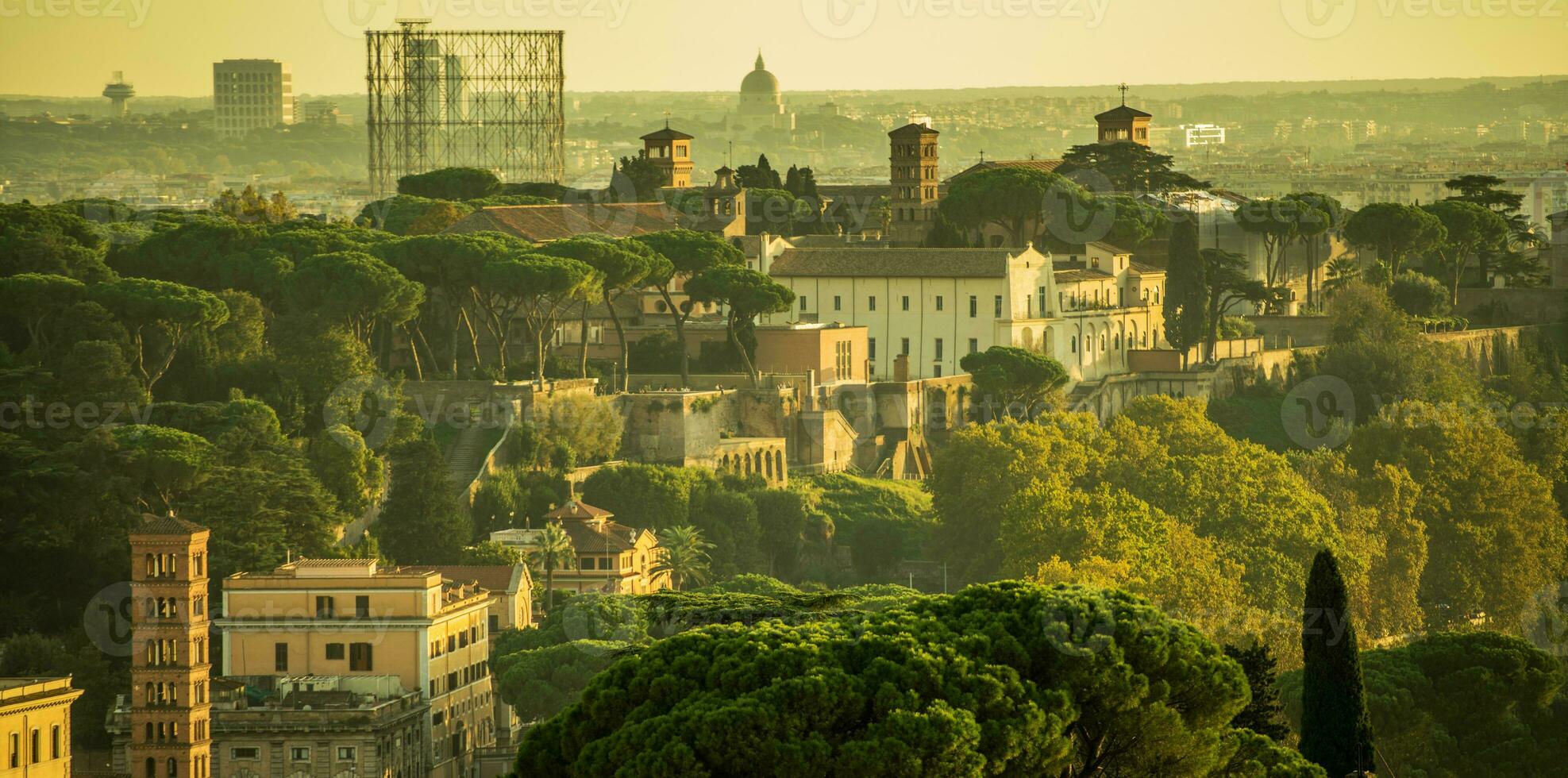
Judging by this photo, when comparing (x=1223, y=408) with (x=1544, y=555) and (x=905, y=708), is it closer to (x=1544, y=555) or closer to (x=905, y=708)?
(x=1544, y=555)

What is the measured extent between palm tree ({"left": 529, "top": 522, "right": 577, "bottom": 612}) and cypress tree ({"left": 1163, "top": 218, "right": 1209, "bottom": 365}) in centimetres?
2137

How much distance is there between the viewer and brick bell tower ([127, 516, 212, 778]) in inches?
1709

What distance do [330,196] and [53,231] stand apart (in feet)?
177

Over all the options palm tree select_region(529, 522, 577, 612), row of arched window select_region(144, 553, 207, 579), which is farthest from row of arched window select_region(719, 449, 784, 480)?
row of arched window select_region(144, 553, 207, 579)

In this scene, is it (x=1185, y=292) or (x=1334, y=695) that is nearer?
(x=1334, y=695)

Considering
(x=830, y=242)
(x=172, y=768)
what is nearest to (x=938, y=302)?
(x=830, y=242)

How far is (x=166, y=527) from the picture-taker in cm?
4556

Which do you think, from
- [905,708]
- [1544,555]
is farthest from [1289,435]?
[905,708]

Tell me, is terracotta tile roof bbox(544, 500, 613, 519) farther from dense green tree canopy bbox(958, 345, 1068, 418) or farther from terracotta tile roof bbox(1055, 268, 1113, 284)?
terracotta tile roof bbox(1055, 268, 1113, 284)

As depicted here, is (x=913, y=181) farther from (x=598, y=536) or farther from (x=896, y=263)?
(x=598, y=536)

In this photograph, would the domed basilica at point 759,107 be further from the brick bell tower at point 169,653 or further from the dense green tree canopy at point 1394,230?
the brick bell tower at point 169,653

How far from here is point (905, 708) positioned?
93.2 feet

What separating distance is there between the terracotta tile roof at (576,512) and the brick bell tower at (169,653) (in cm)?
980

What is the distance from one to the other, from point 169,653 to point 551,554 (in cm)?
1008
